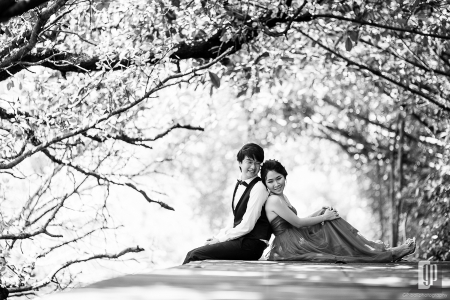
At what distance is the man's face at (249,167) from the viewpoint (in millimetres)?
6164

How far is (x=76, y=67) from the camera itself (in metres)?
7.48

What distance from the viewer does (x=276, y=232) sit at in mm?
6254

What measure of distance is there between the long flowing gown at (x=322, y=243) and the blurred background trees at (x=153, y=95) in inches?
65.6

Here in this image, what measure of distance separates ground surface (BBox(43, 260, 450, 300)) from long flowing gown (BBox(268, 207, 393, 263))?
1018mm

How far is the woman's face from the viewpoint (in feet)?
20.1

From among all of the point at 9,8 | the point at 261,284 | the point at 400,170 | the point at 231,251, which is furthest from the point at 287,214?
the point at 400,170

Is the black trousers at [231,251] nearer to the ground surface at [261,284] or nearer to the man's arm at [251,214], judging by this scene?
the man's arm at [251,214]

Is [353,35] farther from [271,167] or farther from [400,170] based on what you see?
[400,170]

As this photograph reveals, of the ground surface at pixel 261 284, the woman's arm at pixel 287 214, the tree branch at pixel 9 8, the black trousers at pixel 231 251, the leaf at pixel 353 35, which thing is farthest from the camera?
the leaf at pixel 353 35

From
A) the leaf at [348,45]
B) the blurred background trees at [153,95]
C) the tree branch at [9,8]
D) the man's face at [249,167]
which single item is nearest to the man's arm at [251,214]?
the man's face at [249,167]

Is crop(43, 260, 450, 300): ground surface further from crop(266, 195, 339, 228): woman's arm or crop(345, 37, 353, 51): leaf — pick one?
crop(345, 37, 353, 51): leaf

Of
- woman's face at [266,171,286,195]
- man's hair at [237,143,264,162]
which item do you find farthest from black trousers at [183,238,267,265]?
man's hair at [237,143,264,162]

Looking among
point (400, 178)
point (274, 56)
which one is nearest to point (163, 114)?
point (274, 56)

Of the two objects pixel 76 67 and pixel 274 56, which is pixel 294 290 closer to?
pixel 76 67
